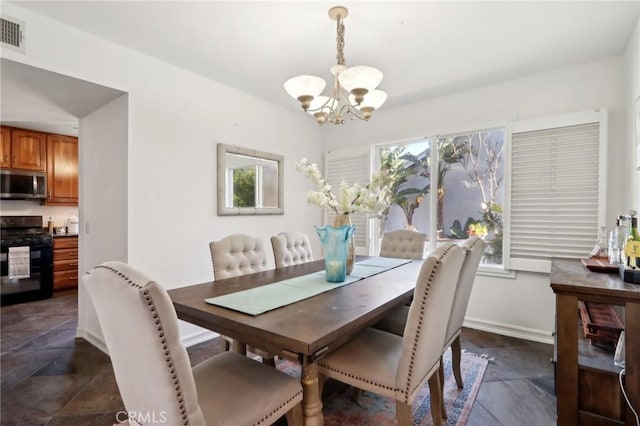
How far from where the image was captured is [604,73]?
8.63 feet

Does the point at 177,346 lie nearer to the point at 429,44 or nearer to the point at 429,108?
the point at 429,44

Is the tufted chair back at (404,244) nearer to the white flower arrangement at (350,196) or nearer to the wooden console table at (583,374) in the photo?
the white flower arrangement at (350,196)

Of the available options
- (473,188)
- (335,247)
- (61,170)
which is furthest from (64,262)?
(473,188)

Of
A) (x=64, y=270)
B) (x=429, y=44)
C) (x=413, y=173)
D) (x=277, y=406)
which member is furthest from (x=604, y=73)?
(x=64, y=270)

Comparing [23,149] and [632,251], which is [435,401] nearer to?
[632,251]

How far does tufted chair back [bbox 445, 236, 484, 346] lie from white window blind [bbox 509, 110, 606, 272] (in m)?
1.39

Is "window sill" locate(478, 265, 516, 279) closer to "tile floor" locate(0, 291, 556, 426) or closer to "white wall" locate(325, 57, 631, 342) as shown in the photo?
"white wall" locate(325, 57, 631, 342)

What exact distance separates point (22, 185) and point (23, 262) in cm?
113

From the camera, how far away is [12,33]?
6.32ft

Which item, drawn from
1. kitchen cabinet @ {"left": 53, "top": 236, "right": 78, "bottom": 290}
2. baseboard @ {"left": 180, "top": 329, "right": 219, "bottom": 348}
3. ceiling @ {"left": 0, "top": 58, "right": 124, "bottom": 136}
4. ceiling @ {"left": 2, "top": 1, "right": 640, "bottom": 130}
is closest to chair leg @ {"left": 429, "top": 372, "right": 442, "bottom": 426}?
baseboard @ {"left": 180, "top": 329, "right": 219, "bottom": 348}

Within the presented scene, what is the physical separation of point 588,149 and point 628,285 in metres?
1.68

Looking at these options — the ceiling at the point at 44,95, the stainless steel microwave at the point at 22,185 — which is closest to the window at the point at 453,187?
the ceiling at the point at 44,95

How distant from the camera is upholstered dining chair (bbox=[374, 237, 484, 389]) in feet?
5.74

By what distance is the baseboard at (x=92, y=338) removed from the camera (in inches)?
108
